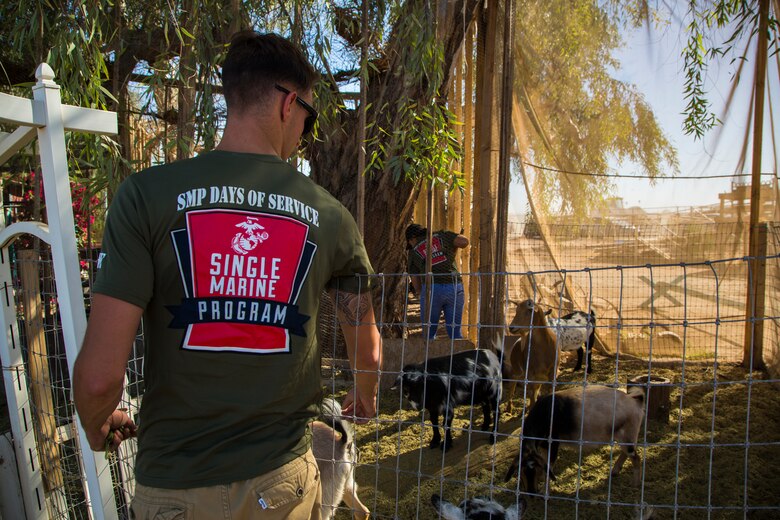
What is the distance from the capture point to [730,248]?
728cm

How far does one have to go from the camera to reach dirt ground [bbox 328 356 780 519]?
3787 mm

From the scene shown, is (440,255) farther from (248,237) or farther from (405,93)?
(248,237)

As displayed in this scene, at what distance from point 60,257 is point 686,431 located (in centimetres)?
522

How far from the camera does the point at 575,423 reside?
404 centimetres

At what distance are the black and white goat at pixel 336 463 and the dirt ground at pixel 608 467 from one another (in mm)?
149

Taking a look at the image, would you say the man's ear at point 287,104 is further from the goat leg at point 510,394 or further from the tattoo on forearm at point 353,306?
the goat leg at point 510,394

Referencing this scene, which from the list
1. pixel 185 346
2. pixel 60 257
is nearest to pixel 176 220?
pixel 185 346

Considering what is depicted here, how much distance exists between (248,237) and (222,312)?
0.19m

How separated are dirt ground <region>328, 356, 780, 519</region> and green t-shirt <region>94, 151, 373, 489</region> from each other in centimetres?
181

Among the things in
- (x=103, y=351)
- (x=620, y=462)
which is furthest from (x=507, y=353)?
(x=103, y=351)

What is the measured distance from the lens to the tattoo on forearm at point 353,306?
5.56 feet

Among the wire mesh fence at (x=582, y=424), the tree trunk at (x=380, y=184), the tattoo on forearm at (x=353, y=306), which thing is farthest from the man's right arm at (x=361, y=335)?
the tree trunk at (x=380, y=184)

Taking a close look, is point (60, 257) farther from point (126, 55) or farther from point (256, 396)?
point (126, 55)

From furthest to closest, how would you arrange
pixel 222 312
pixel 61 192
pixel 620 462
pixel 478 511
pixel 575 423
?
1. pixel 620 462
2. pixel 575 423
3. pixel 478 511
4. pixel 61 192
5. pixel 222 312
